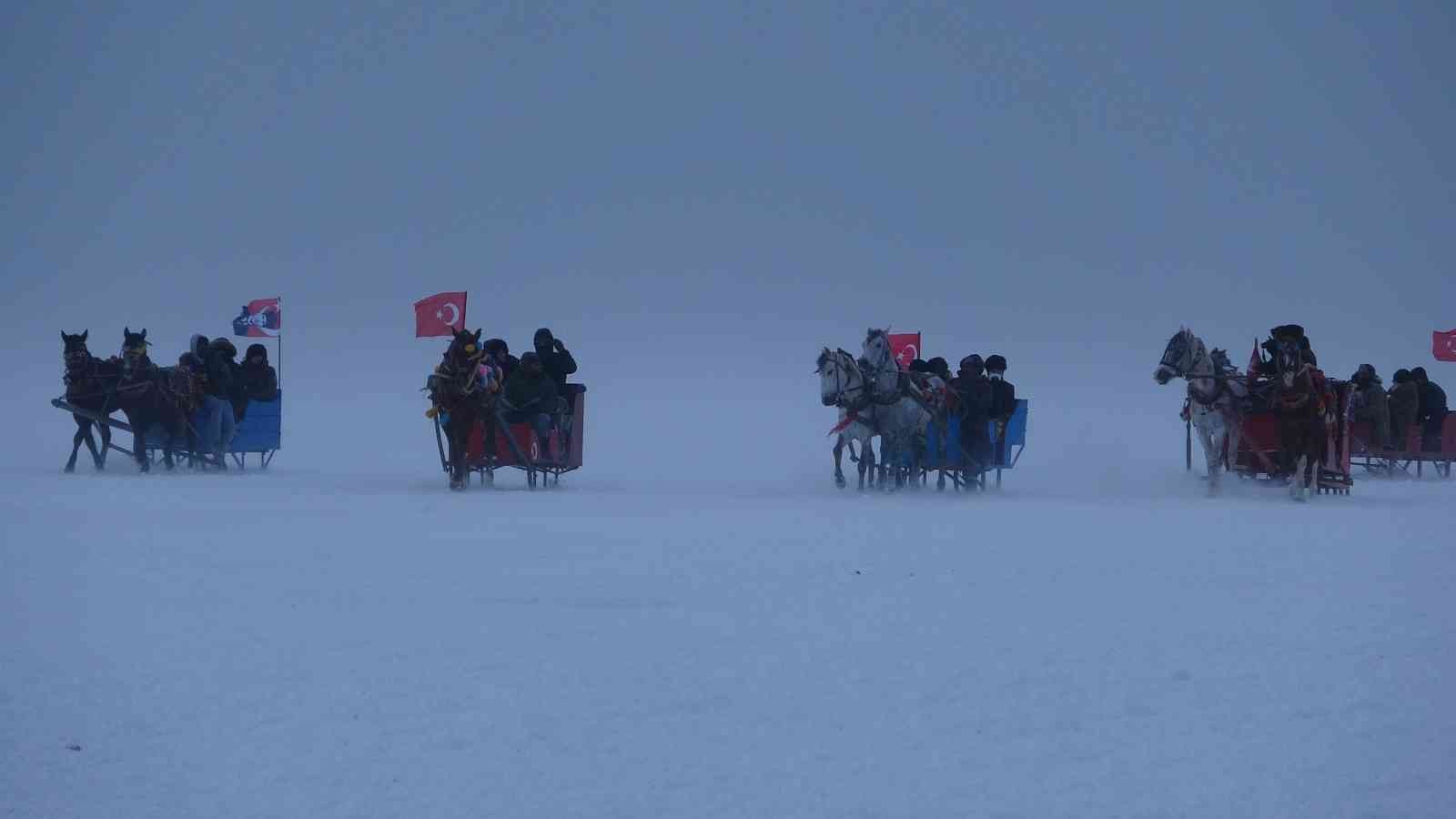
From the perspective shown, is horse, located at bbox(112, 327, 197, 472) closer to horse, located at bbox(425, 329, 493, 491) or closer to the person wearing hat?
horse, located at bbox(425, 329, 493, 491)

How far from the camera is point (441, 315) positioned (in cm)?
2072

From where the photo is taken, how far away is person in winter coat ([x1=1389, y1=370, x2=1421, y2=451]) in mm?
25250

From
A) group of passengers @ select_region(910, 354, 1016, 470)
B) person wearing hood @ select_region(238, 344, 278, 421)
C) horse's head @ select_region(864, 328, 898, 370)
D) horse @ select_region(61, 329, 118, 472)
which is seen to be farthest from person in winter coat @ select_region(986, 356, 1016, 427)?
horse @ select_region(61, 329, 118, 472)

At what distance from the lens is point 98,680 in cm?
666

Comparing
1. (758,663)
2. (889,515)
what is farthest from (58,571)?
(889,515)

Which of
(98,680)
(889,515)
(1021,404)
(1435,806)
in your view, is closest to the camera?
(1435,806)

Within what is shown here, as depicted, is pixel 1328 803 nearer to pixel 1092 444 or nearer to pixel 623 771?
pixel 623 771

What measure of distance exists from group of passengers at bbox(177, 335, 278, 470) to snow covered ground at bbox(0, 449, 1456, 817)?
9733 millimetres

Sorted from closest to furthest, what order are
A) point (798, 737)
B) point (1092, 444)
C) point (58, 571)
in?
point (798, 737) < point (58, 571) < point (1092, 444)

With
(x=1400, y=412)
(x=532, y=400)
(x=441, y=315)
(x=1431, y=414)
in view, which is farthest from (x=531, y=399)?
(x=1431, y=414)

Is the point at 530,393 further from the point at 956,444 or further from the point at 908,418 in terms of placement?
the point at 956,444

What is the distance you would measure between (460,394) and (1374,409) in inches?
636

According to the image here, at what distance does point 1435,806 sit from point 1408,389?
22318mm

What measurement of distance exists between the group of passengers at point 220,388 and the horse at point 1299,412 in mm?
15299
